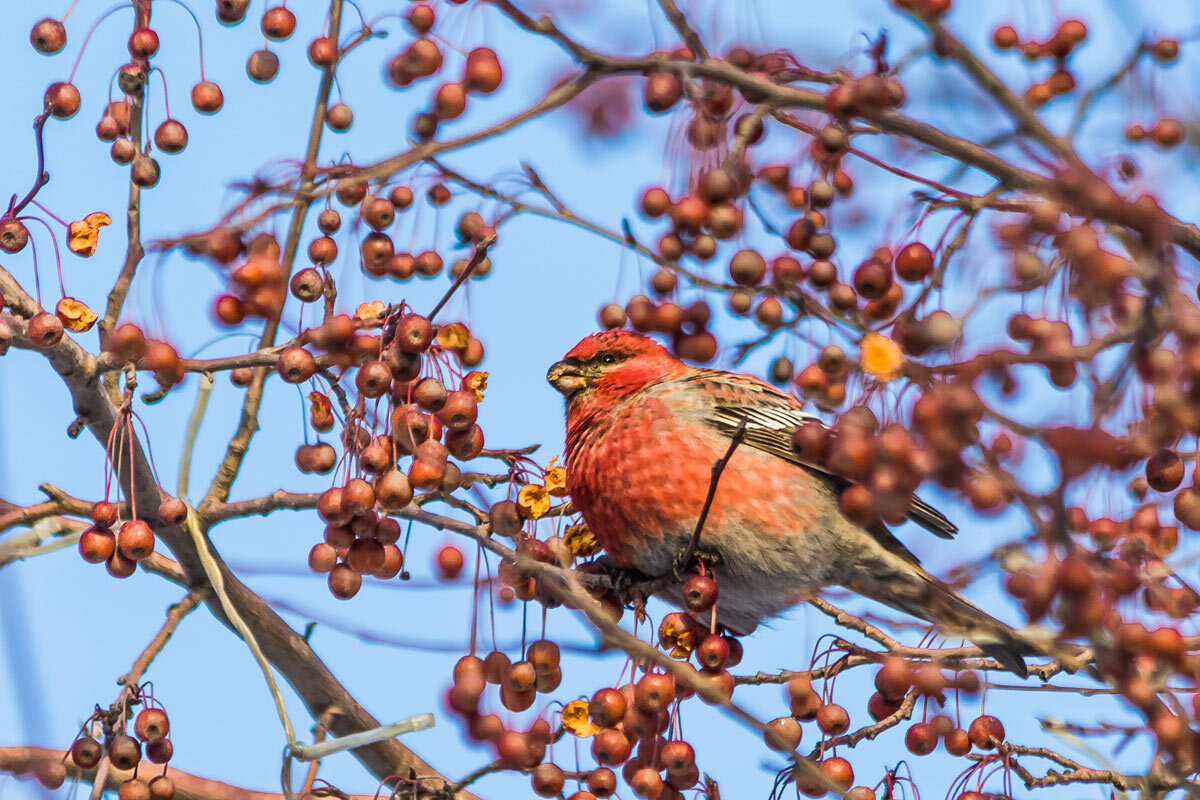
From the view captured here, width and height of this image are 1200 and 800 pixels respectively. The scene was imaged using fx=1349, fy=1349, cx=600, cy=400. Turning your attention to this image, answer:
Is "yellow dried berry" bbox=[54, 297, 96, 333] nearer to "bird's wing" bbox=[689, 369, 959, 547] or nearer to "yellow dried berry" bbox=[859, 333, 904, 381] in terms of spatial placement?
"yellow dried berry" bbox=[859, 333, 904, 381]

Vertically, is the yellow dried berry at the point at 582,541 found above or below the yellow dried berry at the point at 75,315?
above

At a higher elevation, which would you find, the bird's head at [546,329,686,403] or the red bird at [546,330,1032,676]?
the bird's head at [546,329,686,403]

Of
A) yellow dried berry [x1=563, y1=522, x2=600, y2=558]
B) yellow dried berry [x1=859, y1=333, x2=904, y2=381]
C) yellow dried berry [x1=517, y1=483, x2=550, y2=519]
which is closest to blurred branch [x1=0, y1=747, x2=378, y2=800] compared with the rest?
yellow dried berry [x1=517, y1=483, x2=550, y2=519]

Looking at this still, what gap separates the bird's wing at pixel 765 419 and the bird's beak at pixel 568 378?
42 cm

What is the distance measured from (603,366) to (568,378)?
0.14m

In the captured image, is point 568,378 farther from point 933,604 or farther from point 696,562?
point 933,604

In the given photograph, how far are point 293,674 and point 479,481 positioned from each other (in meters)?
0.73

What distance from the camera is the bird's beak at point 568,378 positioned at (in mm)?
5086

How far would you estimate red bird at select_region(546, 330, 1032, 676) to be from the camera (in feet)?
A: 14.7

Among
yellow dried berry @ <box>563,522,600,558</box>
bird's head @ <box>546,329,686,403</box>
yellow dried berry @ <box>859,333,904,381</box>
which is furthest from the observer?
bird's head @ <box>546,329,686,403</box>

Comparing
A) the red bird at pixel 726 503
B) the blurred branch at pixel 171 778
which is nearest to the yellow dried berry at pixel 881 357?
the blurred branch at pixel 171 778

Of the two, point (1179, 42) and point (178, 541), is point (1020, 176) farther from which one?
point (178, 541)

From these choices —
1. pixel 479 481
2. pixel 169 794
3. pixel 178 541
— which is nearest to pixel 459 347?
pixel 479 481

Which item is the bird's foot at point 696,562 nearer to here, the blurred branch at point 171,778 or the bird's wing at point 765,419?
the bird's wing at point 765,419
